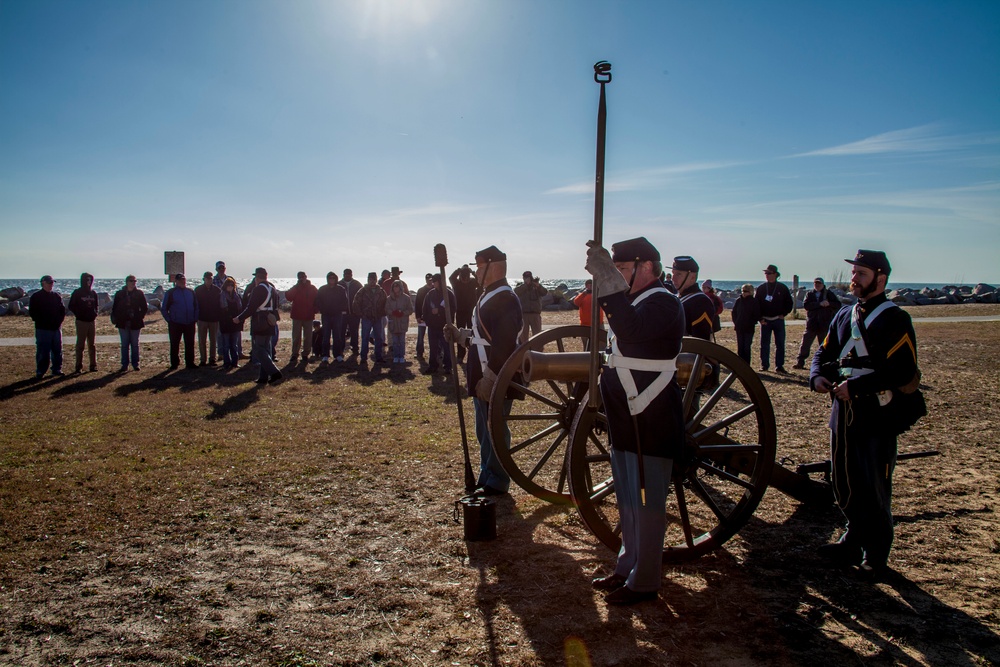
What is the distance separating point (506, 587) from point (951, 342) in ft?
54.1

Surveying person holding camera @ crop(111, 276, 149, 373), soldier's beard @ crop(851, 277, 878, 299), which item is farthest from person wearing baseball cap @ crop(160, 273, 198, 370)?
soldier's beard @ crop(851, 277, 878, 299)

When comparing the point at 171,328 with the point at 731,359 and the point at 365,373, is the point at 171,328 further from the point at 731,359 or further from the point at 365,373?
the point at 731,359

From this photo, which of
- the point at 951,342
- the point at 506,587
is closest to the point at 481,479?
the point at 506,587

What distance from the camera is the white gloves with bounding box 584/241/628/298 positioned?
315 cm

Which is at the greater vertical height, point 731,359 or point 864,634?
point 731,359

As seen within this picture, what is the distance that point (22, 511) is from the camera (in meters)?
4.83

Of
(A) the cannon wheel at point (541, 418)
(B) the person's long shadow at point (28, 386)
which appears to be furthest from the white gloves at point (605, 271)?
(B) the person's long shadow at point (28, 386)

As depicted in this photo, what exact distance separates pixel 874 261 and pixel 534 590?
270 cm

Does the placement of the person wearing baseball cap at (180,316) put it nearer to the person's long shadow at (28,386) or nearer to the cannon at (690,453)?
the person's long shadow at (28,386)

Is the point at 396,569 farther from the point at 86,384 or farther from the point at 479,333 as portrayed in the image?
A: the point at 86,384

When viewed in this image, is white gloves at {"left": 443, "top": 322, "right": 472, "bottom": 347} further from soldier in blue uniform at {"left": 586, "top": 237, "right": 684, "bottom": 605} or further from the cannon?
soldier in blue uniform at {"left": 586, "top": 237, "right": 684, "bottom": 605}

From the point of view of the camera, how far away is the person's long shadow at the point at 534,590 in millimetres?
3139

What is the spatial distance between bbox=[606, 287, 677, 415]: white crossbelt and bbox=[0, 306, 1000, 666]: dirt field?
3.58 ft

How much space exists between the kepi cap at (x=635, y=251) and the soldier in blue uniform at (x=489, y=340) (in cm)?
170
